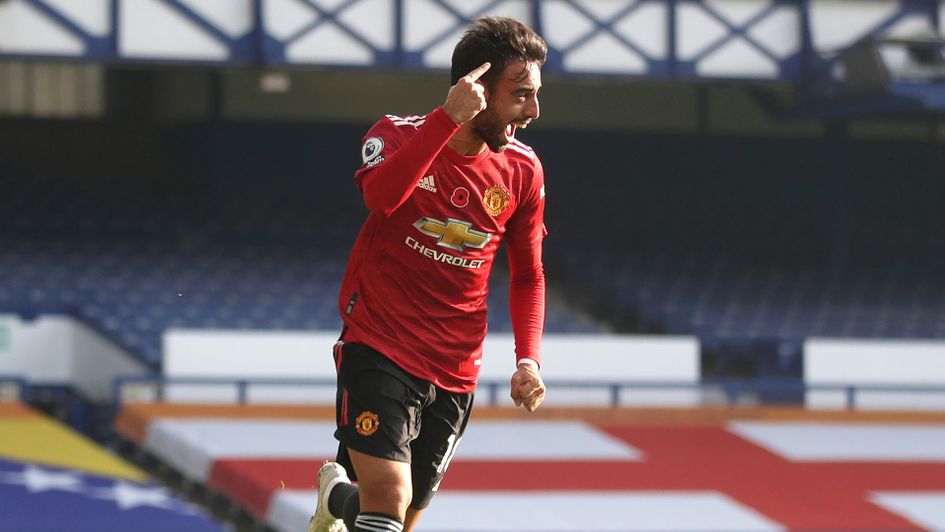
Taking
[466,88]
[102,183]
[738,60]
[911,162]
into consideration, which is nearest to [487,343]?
[738,60]

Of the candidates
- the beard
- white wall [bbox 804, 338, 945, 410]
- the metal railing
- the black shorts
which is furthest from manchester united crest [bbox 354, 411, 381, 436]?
white wall [bbox 804, 338, 945, 410]

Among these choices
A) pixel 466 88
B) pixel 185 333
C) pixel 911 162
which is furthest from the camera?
pixel 911 162

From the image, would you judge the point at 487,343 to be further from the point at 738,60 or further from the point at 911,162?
the point at 911,162

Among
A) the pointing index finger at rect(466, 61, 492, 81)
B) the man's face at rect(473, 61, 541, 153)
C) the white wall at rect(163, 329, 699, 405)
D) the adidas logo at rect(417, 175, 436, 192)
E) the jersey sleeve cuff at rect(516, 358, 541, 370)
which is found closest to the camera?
the pointing index finger at rect(466, 61, 492, 81)

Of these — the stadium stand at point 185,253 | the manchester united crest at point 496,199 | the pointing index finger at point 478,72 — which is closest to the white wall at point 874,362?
the stadium stand at point 185,253

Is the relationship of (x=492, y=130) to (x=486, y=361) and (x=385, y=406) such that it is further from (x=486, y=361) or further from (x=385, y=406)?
(x=486, y=361)

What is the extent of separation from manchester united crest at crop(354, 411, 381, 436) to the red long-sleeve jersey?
0.62ft

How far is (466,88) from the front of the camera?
473 centimetres

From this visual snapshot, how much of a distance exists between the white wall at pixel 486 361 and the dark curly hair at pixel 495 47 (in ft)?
39.4

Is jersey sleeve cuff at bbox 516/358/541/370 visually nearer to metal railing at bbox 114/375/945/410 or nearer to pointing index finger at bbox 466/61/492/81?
pointing index finger at bbox 466/61/492/81

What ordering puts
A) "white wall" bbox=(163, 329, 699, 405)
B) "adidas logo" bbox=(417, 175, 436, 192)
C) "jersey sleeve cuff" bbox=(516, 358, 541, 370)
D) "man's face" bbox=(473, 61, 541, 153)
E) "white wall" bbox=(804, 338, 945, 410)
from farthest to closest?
"white wall" bbox=(804, 338, 945, 410) → "white wall" bbox=(163, 329, 699, 405) → "jersey sleeve cuff" bbox=(516, 358, 541, 370) → "adidas logo" bbox=(417, 175, 436, 192) → "man's face" bbox=(473, 61, 541, 153)

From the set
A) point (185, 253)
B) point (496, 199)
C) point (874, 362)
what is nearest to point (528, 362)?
point (496, 199)

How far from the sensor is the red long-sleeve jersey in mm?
5152

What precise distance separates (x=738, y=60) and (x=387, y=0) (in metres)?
4.41
